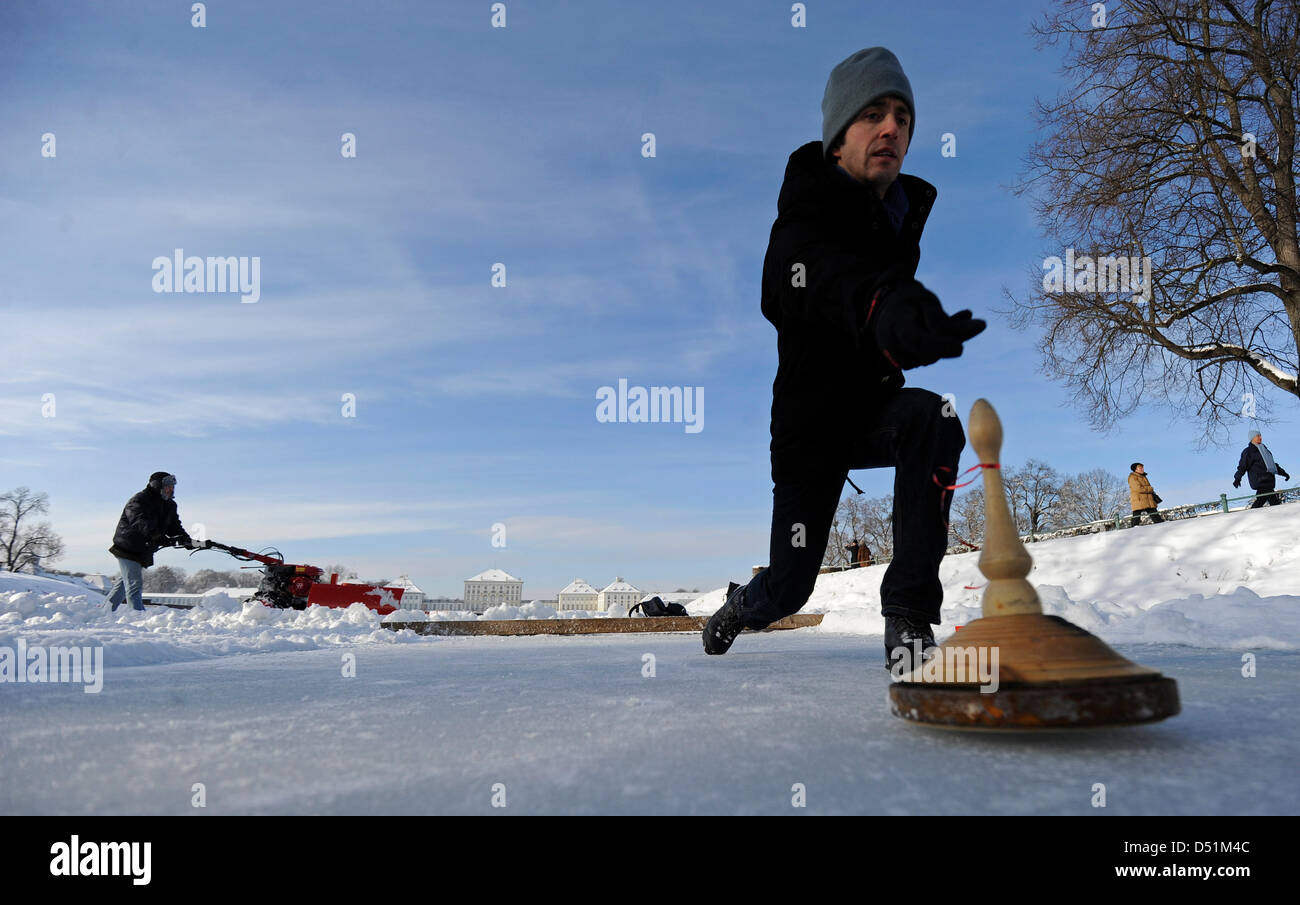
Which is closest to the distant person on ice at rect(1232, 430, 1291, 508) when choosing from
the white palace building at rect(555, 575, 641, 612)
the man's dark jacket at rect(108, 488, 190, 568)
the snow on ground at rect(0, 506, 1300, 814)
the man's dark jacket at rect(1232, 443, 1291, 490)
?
the man's dark jacket at rect(1232, 443, 1291, 490)

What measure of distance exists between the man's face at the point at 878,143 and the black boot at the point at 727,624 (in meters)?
1.92

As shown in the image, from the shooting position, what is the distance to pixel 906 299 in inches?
64.2

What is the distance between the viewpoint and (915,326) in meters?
1.56

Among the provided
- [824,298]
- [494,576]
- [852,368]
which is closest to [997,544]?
[824,298]

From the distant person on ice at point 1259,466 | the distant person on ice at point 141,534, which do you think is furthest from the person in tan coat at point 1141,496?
the distant person on ice at point 141,534

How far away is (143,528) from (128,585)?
0.76m

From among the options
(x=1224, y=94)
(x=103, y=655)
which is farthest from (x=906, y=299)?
(x=1224, y=94)

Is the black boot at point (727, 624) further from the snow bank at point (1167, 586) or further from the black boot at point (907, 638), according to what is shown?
the snow bank at point (1167, 586)

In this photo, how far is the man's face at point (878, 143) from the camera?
2498mm

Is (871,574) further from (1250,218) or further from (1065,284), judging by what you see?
(1250,218)

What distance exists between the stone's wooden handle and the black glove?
25 cm

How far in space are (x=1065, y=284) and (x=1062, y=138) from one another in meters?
2.99

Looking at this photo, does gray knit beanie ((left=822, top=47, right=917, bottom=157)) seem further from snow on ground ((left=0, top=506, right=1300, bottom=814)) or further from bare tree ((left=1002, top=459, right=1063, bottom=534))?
bare tree ((left=1002, top=459, right=1063, bottom=534))
